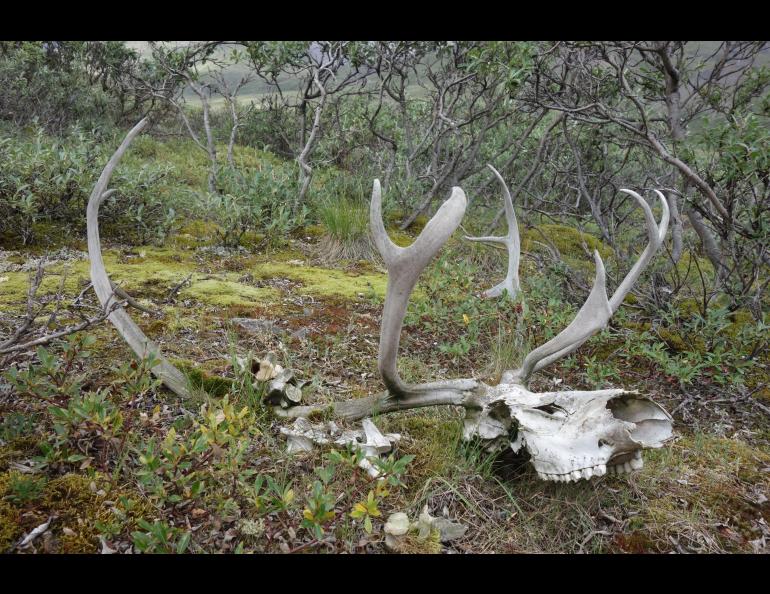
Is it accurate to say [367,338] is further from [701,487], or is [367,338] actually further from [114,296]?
[701,487]

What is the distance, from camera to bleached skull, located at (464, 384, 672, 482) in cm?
215

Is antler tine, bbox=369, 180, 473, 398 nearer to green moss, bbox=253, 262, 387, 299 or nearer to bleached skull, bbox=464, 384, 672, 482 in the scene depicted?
bleached skull, bbox=464, 384, 672, 482

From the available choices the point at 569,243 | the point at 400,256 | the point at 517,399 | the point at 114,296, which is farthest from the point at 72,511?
the point at 569,243

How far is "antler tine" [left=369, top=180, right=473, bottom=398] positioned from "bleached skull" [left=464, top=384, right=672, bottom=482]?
0.53 meters

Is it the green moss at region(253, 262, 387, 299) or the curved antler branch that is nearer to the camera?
the curved antler branch

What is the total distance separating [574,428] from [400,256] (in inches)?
41.9

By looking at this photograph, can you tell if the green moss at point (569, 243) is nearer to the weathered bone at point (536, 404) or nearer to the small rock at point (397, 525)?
the weathered bone at point (536, 404)

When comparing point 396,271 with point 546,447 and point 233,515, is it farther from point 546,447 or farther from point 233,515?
point 233,515

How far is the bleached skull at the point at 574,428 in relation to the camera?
2154 millimetres

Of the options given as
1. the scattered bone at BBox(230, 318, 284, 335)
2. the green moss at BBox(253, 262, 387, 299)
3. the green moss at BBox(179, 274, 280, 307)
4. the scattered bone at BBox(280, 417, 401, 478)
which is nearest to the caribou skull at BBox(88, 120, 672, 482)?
the scattered bone at BBox(280, 417, 401, 478)

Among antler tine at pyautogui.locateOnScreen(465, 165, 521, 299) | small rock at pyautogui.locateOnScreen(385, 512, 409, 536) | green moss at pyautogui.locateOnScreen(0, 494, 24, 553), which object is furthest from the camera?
antler tine at pyautogui.locateOnScreen(465, 165, 521, 299)

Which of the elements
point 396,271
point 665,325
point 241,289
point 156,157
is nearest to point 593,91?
point 665,325

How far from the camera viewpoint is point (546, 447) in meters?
2.24

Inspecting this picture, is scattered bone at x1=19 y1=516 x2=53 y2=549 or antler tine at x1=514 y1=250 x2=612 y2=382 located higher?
antler tine at x1=514 y1=250 x2=612 y2=382
